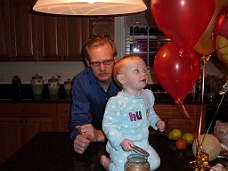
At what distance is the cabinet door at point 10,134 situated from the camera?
3.38m

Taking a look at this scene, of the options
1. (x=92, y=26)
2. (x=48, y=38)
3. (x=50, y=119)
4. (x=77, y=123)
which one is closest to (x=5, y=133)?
(x=50, y=119)

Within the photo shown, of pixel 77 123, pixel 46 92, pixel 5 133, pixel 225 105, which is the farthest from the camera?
pixel 46 92

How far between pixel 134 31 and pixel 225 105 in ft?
4.83

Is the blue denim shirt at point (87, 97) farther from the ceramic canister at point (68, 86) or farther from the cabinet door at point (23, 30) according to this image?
the cabinet door at point (23, 30)

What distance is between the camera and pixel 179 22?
130 centimetres

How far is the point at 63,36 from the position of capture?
351cm

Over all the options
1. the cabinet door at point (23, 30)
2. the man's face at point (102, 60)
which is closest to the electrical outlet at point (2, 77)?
the cabinet door at point (23, 30)

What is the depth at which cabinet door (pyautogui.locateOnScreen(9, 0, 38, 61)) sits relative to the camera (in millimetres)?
3527

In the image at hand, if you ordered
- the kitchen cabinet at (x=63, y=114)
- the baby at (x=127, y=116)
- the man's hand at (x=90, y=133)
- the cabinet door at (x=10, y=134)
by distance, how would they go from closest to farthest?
the baby at (x=127, y=116)
the man's hand at (x=90, y=133)
the kitchen cabinet at (x=63, y=114)
the cabinet door at (x=10, y=134)

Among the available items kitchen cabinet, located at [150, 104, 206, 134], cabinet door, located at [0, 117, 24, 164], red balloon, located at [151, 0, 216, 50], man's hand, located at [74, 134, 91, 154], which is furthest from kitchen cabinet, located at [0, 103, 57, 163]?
red balloon, located at [151, 0, 216, 50]

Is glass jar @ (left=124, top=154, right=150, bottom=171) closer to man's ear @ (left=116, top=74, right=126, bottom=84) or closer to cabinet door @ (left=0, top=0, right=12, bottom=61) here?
man's ear @ (left=116, top=74, right=126, bottom=84)

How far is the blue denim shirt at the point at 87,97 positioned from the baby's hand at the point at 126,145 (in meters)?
0.68

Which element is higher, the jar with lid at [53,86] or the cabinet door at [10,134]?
the jar with lid at [53,86]

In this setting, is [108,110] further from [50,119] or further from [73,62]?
[73,62]
